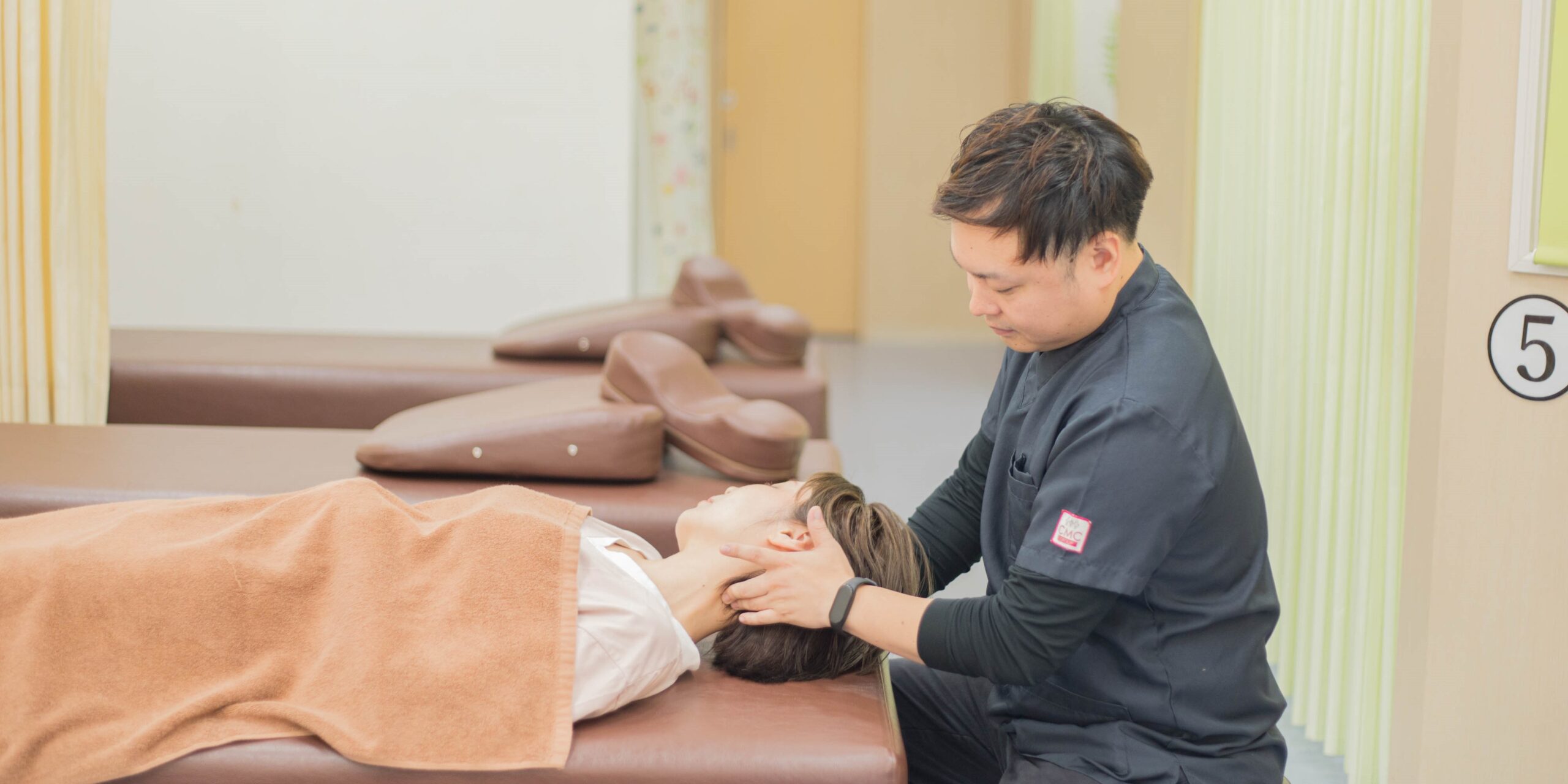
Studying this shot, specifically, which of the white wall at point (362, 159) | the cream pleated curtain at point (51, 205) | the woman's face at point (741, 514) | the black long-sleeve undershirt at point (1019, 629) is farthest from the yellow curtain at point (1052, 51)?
the black long-sleeve undershirt at point (1019, 629)

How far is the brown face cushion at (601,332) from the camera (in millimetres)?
3109

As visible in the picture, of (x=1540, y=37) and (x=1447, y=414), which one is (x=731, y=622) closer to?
(x=1447, y=414)

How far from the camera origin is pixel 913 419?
460 cm

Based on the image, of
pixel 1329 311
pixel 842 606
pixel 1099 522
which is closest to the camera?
pixel 1099 522

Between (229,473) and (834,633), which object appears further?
(229,473)

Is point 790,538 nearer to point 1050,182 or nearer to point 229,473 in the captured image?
point 1050,182

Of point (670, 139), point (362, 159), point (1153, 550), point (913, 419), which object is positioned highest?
point (670, 139)

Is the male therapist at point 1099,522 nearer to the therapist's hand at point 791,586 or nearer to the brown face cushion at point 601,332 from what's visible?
the therapist's hand at point 791,586

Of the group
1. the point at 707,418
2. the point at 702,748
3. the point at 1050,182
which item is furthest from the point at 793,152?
the point at 702,748

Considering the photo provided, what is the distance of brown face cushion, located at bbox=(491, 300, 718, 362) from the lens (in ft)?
10.2

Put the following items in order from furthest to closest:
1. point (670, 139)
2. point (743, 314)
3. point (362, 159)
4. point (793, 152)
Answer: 1. point (793, 152)
2. point (670, 139)
3. point (362, 159)
4. point (743, 314)

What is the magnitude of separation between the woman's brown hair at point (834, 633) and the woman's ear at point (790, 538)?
2 centimetres

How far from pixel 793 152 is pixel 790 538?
561 cm

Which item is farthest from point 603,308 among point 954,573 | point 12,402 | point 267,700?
point 267,700
